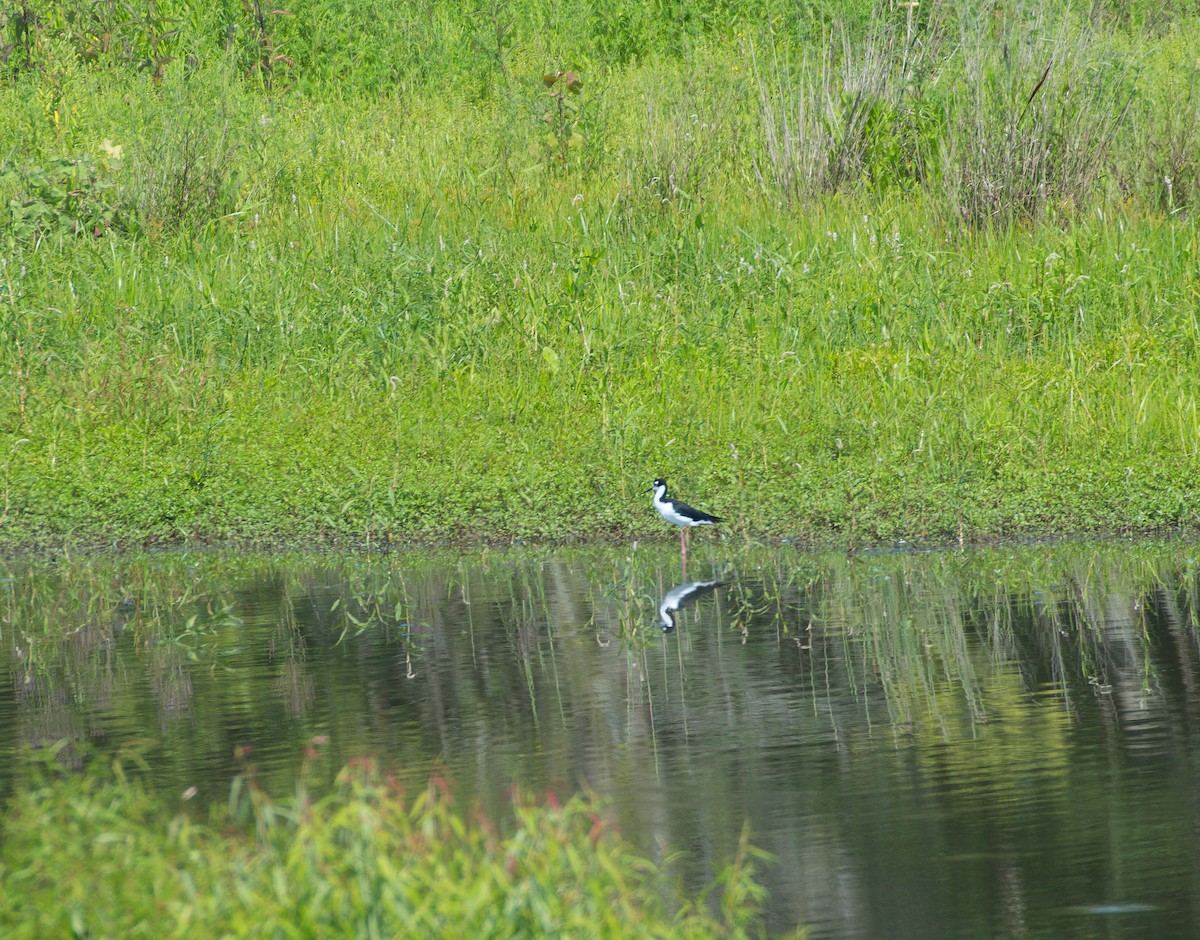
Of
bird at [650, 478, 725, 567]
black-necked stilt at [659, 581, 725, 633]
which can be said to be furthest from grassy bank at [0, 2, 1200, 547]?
black-necked stilt at [659, 581, 725, 633]

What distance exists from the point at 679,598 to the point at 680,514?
90cm

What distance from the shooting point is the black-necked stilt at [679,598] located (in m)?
8.11

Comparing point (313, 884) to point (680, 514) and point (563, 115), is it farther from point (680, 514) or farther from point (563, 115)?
point (563, 115)

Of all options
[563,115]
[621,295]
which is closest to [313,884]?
[621,295]

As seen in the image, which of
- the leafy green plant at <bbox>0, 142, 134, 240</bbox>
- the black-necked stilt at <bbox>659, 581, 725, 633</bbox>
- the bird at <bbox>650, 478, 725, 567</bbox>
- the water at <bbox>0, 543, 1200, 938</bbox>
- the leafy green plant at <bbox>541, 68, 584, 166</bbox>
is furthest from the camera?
the leafy green plant at <bbox>541, 68, 584, 166</bbox>

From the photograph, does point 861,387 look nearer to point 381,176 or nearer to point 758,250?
point 758,250

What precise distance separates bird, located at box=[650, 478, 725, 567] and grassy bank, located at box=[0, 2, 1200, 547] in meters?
0.42

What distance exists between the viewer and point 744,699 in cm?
672

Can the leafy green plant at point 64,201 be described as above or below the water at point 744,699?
above

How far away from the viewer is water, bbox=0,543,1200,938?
16.0 ft

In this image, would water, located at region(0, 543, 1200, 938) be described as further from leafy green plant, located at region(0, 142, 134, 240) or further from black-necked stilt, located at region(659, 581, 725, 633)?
leafy green plant, located at region(0, 142, 134, 240)

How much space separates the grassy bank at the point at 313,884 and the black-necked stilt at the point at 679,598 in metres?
4.17

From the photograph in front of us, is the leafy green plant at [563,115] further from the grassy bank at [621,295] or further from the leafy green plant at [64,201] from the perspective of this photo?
the leafy green plant at [64,201]

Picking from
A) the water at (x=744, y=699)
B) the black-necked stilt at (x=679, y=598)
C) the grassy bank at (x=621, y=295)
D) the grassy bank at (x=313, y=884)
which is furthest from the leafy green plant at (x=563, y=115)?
the grassy bank at (x=313, y=884)
